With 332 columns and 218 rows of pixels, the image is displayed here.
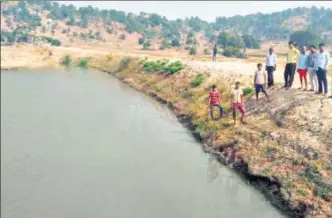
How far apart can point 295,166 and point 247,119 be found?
7.14 meters

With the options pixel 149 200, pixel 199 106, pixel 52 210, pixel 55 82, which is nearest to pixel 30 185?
pixel 52 210

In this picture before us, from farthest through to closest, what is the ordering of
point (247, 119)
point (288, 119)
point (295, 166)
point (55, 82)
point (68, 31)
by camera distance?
point (68, 31), point (55, 82), point (247, 119), point (288, 119), point (295, 166)

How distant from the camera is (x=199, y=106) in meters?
32.4

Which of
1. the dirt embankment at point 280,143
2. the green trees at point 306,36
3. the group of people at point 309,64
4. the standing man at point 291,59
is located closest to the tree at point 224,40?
the green trees at point 306,36

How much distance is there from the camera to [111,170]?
70.6 ft

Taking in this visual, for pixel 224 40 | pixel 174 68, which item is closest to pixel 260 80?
pixel 174 68

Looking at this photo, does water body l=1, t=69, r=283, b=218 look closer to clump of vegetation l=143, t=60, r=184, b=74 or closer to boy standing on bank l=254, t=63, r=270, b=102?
boy standing on bank l=254, t=63, r=270, b=102

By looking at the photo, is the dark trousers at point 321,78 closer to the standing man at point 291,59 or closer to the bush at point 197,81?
the standing man at point 291,59

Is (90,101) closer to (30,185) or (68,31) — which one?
(30,185)

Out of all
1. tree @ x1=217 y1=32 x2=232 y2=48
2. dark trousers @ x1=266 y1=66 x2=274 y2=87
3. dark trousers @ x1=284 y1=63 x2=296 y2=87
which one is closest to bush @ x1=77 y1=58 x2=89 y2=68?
tree @ x1=217 y1=32 x2=232 y2=48

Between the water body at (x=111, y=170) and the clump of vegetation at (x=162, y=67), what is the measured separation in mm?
10048

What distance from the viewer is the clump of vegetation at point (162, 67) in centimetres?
4743

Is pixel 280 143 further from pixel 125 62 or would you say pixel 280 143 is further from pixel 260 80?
pixel 125 62

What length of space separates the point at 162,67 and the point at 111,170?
30.4 metres
